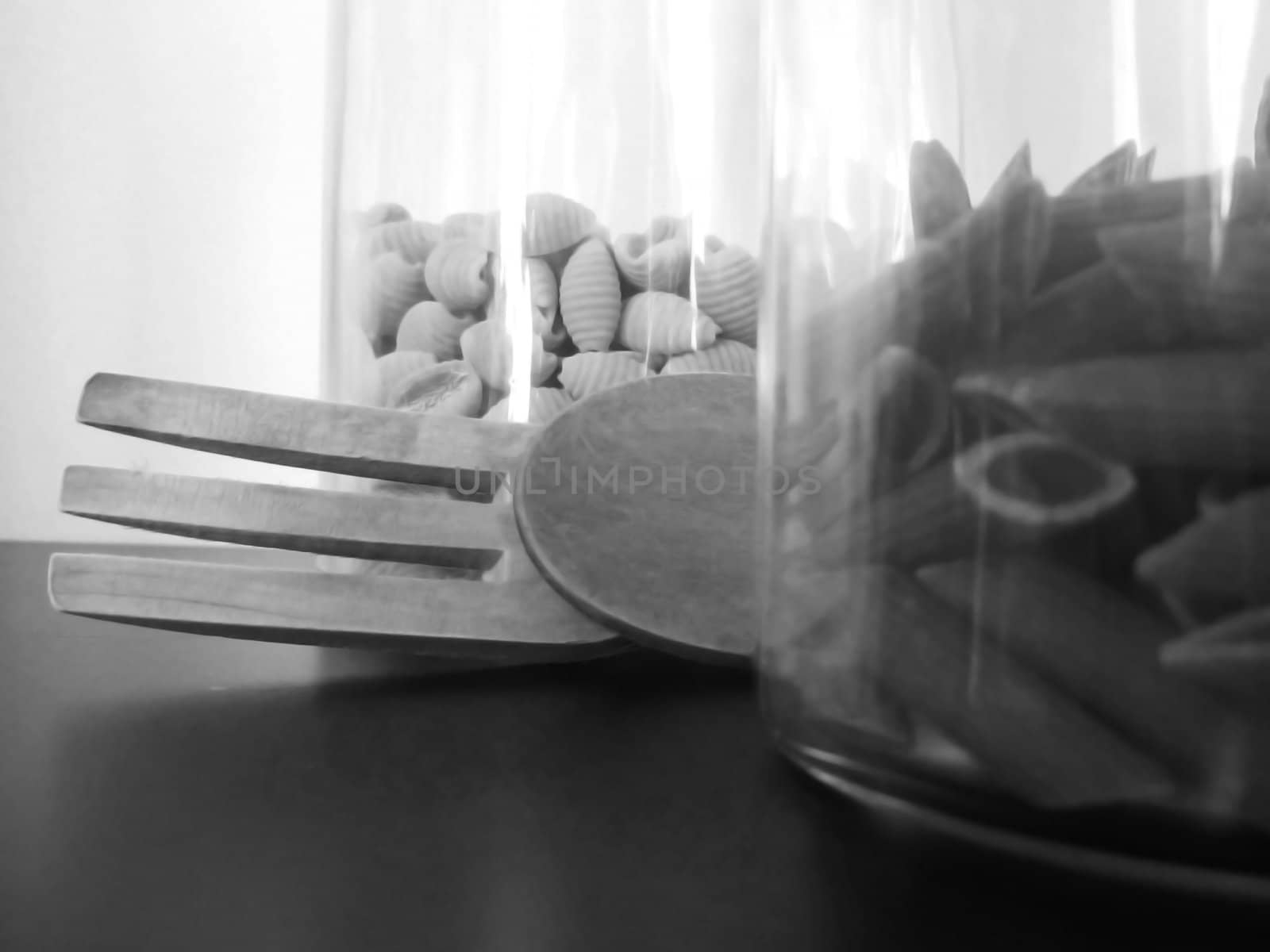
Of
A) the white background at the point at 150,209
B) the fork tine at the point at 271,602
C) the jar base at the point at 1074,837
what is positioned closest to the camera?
the jar base at the point at 1074,837

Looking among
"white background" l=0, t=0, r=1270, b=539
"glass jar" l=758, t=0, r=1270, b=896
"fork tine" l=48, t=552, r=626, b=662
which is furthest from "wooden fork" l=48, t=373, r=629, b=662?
"white background" l=0, t=0, r=1270, b=539

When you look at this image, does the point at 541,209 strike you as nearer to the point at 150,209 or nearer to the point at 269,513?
the point at 269,513

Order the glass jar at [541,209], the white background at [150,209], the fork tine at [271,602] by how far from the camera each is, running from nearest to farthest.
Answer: the fork tine at [271,602] < the glass jar at [541,209] < the white background at [150,209]

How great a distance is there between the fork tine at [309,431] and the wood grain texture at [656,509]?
0.08 feet

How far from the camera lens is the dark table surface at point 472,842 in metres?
0.16

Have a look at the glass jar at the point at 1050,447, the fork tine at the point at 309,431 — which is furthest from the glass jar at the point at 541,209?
Answer: the glass jar at the point at 1050,447

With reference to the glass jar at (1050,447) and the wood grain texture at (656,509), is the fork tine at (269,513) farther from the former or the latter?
the glass jar at (1050,447)

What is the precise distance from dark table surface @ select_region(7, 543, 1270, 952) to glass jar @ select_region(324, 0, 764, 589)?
108 mm

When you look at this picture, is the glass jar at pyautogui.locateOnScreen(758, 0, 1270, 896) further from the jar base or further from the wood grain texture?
the wood grain texture

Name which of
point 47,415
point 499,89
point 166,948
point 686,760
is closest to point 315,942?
point 166,948

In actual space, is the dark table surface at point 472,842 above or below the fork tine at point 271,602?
below

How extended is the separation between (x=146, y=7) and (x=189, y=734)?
1.05 metres

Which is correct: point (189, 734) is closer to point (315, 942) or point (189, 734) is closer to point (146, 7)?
point (315, 942)

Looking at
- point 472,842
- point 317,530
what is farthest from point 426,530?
point 472,842
